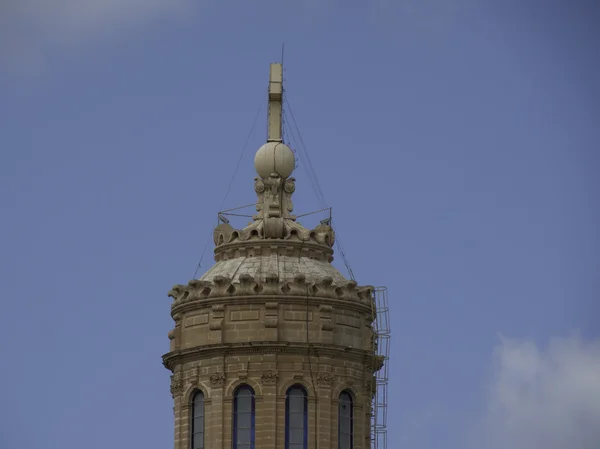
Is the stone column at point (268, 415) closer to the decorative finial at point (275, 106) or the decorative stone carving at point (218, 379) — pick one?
the decorative stone carving at point (218, 379)

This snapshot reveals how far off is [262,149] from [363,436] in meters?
13.9

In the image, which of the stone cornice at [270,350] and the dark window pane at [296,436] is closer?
the dark window pane at [296,436]

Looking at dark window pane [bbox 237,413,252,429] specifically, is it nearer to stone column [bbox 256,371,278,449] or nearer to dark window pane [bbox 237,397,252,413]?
dark window pane [bbox 237,397,252,413]

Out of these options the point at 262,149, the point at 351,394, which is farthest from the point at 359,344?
the point at 262,149

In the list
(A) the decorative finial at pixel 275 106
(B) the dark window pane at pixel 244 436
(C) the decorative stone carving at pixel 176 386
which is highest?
(A) the decorative finial at pixel 275 106

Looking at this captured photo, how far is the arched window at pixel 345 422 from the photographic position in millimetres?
121625

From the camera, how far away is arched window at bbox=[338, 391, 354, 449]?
122 metres

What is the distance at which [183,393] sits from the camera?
123 meters

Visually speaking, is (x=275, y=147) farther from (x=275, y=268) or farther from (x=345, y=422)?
(x=345, y=422)

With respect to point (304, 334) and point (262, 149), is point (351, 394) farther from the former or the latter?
point (262, 149)

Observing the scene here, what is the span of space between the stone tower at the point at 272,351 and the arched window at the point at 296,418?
0.14ft

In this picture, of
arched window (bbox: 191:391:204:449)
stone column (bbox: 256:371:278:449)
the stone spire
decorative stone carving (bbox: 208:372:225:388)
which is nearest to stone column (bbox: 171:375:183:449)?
arched window (bbox: 191:391:204:449)

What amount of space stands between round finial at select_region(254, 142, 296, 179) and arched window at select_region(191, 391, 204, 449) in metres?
10.7

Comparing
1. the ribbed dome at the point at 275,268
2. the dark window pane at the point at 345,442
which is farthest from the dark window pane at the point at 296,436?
the ribbed dome at the point at 275,268
